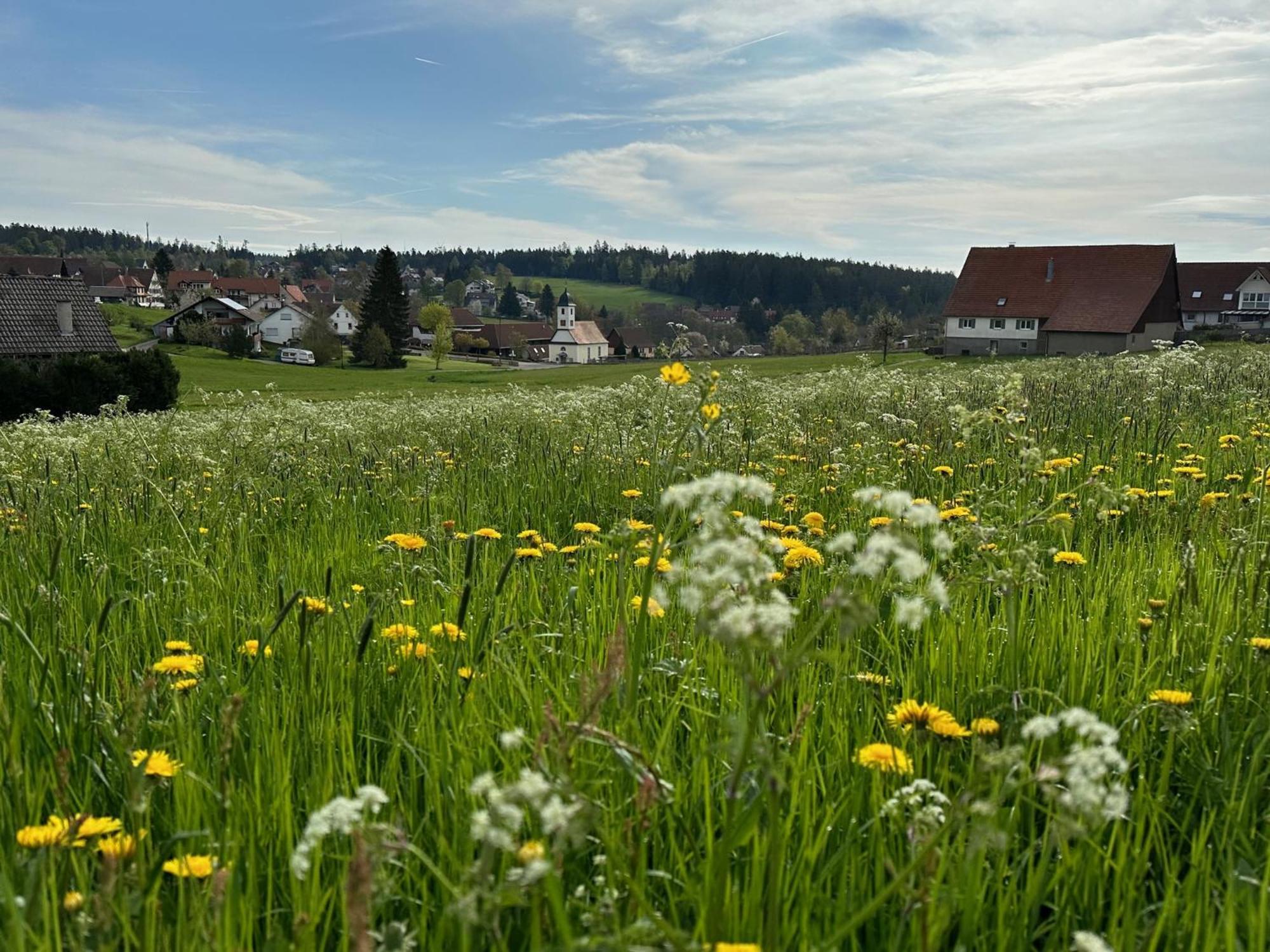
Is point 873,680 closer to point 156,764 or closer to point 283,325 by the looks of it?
point 156,764

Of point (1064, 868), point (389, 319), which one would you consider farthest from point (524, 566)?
point (389, 319)

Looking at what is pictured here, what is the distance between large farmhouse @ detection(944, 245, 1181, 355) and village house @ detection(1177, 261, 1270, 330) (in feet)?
117

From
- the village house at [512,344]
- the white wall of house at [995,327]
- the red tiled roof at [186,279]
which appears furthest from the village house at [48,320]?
the red tiled roof at [186,279]

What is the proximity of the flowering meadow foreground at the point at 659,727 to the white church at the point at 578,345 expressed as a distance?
144 meters

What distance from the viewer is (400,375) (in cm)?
8094

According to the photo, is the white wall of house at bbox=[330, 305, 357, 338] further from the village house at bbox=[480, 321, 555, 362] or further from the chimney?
the chimney

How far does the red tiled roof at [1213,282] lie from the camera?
99.6m

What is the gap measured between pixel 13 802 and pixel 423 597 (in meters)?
1.76

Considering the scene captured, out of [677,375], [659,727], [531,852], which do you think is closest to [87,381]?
[677,375]

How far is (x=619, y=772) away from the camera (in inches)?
86.7

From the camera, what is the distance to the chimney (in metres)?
51.6

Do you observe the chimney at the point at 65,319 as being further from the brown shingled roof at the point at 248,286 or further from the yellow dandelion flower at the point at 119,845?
the brown shingled roof at the point at 248,286

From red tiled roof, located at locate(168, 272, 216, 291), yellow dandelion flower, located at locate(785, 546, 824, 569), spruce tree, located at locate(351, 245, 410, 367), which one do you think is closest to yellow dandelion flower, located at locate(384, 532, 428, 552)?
yellow dandelion flower, located at locate(785, 546, 824, 569)

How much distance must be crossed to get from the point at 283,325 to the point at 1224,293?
118m
